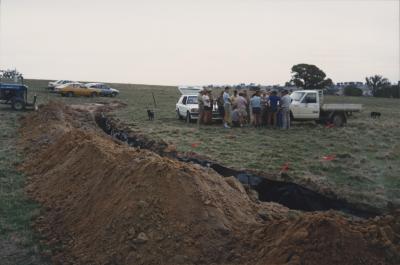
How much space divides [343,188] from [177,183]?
14.0ft

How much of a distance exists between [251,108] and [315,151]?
16.7 feet

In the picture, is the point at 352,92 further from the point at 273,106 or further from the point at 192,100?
the point at 273,106

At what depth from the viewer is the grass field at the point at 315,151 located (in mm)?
9375

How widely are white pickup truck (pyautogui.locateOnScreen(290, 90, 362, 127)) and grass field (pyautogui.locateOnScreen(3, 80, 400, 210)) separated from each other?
0.54m

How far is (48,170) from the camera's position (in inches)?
389

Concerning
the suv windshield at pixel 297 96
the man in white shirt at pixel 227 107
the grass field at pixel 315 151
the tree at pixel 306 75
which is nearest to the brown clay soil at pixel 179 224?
the grass field at pixel 315 151

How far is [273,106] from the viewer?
1741 cm

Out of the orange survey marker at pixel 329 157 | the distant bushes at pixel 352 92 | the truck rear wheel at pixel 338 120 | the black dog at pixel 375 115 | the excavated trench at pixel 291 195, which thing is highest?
the distant bushes at pixel 352 92

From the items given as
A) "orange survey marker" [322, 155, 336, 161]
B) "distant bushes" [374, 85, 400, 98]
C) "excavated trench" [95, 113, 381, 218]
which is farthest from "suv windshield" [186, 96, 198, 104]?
"distant bushes" [374, 85, 400, 98]

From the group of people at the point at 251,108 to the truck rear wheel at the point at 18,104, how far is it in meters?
11.2

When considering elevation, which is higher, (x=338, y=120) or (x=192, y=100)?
(x=192, y=100)

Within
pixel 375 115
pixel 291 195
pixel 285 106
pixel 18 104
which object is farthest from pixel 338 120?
pixel 18 104

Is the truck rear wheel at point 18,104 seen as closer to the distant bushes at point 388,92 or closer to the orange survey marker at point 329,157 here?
the orange survey marker at point 329,157

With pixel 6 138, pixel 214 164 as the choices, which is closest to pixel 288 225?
pixel 214 164
